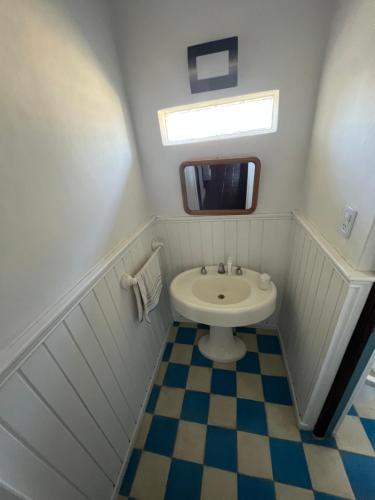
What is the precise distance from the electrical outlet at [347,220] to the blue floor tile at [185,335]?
1366 millimetres

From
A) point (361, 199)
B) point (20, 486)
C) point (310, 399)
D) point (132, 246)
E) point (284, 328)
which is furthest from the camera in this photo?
point (284, 328)

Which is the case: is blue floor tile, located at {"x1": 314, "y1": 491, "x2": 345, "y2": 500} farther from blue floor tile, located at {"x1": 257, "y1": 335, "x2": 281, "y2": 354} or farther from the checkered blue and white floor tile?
blue floor tile, located at {"x1": 257, "y1": 335, "x2": 281, "y2": 354}

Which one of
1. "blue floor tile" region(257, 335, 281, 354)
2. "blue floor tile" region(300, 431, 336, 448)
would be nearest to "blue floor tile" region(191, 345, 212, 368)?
"blue floor tile" region(257, 335, 281, 354)

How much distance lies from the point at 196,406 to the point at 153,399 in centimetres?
29

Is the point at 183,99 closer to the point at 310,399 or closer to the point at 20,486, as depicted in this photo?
the point at 20,486

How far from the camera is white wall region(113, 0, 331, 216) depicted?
2.87ft

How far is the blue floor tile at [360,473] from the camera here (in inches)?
35.3

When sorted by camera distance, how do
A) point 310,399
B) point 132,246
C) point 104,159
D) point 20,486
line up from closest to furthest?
point 20,486
point 104,159
point 310,399
point 132,246

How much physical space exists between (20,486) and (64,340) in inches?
14.0

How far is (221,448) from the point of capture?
107 cm

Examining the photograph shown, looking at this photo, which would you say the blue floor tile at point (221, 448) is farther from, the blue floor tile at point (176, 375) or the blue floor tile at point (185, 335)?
the blue floor tile at point (185, 335)

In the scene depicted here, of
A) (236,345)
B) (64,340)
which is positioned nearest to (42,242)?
(64,340)

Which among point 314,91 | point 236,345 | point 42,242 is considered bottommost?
point 236,345

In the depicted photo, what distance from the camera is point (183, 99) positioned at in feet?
3.48
